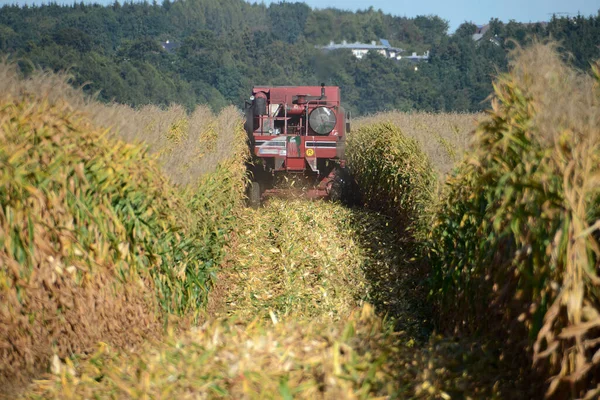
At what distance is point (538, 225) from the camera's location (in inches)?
146

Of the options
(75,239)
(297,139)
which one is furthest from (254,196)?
(75,239)

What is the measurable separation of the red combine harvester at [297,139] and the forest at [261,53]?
21.6m

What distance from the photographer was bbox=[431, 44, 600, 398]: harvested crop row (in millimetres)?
3316

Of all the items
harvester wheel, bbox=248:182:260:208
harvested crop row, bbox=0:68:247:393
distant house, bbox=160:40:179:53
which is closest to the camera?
harvested crop row, bbox=0:68:247:393

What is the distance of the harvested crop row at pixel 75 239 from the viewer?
4.34m

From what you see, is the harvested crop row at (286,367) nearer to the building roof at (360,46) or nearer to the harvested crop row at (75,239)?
the harvested crop row at (75,239)

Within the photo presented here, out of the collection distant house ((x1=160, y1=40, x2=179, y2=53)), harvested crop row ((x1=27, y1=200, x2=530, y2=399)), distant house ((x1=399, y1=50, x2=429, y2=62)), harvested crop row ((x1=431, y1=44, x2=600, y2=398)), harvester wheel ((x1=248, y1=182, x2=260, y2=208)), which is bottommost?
harvester wheel ((x1=248, y1=182, x2=260, y2=208))

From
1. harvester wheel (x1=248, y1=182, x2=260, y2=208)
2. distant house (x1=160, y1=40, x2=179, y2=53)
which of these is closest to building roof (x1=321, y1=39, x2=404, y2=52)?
distant house (x1=160, y1=40, x2=179, y2=53)

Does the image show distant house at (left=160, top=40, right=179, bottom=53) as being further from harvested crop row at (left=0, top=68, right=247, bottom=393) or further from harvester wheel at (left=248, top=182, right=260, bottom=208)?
harvested crop row at (left=0, top=68, right=247, bottom=393)

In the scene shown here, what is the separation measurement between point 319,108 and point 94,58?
40.5m

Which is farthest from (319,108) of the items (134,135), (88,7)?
(88,7)

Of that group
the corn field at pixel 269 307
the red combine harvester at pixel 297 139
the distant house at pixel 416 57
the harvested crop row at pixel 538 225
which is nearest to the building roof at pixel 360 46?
the distant house at pixel 416 57

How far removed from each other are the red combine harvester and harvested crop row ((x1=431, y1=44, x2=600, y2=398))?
31.9 ft

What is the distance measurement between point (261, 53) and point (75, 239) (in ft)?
231
